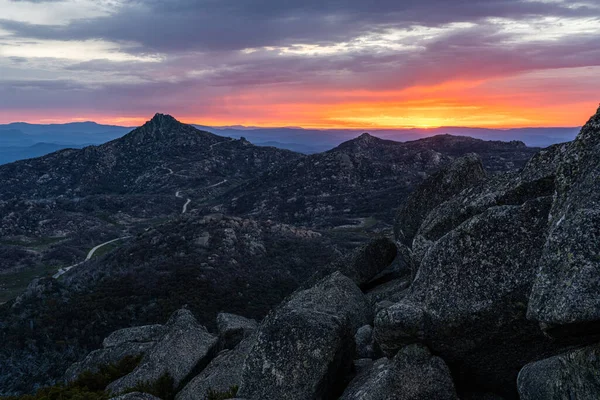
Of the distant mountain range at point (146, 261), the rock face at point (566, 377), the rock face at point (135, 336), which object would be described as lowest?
the distant mountain range at point (146, 261)

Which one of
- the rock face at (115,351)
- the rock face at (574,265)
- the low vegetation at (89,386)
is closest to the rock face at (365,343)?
the rock face at (574,265)

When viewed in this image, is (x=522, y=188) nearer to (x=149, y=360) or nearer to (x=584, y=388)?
(x=584, y=388)

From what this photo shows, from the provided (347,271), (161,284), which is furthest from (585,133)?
(161,284)

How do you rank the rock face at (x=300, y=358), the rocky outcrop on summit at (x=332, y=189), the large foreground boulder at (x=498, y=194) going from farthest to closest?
the rocky outcrop on summit at (x=332, y=189), the large foreground boulder at (x=498, y=194), the rock face at (x=300, y=358)

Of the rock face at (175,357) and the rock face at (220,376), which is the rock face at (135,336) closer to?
the rock face at (175,357)

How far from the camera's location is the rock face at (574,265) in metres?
6.37

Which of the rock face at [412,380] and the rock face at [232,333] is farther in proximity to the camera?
the rock face at [232,333]

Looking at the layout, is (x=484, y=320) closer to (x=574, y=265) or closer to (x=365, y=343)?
(x=574, y=265)

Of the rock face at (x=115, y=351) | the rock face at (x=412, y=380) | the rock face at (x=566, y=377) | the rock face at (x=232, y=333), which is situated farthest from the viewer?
the rock face at (x=115, y=351)

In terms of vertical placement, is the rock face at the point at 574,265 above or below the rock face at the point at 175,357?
above

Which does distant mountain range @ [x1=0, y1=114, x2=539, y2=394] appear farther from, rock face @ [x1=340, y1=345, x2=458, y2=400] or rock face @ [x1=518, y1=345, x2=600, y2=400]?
rock face @ [x1=518, y1=345, x2=600, y2=400]

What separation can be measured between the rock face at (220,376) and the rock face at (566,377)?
1038 cm

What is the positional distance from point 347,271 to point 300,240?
56.0 metres

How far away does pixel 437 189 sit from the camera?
66.7 ft
